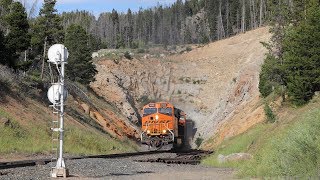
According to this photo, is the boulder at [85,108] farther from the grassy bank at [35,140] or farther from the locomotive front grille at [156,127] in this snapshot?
the locomotive front grille at [156,127]

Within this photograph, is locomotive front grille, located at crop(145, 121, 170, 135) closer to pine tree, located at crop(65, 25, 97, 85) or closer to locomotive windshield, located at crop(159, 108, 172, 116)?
locomotive windshield, located at crop(159, 108, 172, 116)

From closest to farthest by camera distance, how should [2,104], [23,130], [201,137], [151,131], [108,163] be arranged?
1. [108,163]
2. [23,130]
3. [2,104]
4. [151,131]
5. [201,137]

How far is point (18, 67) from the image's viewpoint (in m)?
46.2

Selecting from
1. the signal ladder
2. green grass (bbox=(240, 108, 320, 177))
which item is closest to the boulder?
the signal ladder

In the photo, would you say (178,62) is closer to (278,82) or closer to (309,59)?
(278,82)

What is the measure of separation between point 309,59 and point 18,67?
89.0 ft

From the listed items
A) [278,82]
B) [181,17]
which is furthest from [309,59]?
[181,17]

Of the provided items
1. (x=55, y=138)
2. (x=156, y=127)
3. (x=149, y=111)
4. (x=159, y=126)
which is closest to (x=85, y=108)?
(x=149, y=111)

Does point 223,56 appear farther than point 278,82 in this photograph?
Yes

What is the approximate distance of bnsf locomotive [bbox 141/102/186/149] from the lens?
39781mm

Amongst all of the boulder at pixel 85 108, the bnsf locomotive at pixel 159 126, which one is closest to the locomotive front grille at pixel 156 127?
the bnsf locomotive at pixel 159 126

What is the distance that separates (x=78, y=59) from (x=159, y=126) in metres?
31.9

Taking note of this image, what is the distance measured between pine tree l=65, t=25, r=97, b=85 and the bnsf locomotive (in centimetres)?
2935

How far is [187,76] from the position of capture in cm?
9156
